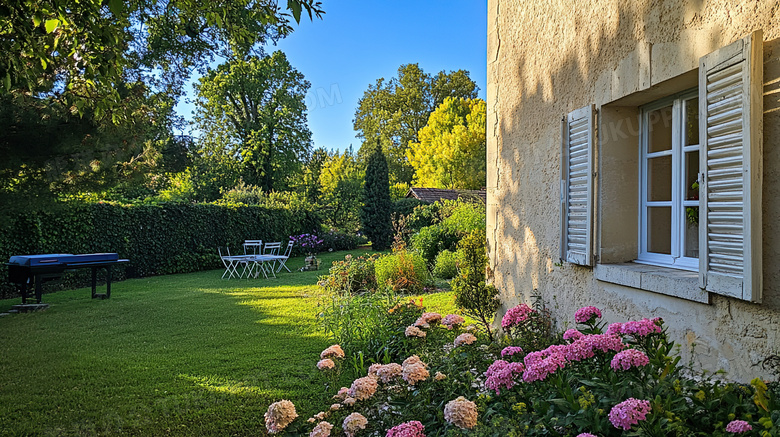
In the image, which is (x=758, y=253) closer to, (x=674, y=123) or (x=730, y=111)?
(x=730, y=111)

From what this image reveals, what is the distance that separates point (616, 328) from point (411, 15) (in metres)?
12.9

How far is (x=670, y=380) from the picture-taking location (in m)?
1.95

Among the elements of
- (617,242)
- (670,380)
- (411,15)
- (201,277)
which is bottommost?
(201,277)

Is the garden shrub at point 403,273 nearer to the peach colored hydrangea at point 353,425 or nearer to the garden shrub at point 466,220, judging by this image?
the garden shrub at point 466,220

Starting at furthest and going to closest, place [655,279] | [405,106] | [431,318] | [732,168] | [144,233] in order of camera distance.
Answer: [405,106], [144,233], [431,318], [655,279], [732,168]

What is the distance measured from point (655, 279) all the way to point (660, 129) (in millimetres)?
1122

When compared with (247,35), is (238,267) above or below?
below

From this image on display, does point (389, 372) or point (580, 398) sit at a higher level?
point (580, 398)

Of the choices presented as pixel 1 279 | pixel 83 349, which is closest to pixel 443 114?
pixel 1 279

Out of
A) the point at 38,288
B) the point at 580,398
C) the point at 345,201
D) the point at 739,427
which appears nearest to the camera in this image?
the point at 739,427

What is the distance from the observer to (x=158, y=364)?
193 inches

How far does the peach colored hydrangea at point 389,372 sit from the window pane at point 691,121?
2276 mm

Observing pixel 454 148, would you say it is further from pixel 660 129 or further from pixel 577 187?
pixel 660 129

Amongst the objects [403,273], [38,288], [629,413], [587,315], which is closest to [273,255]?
[403,273]
